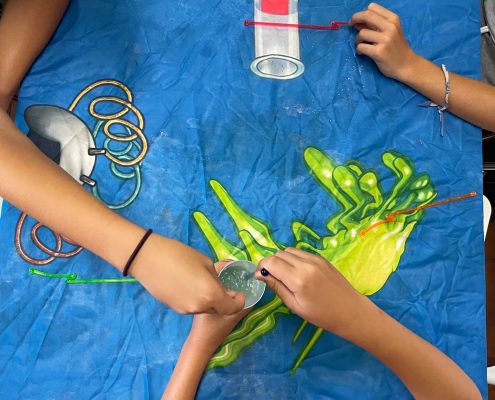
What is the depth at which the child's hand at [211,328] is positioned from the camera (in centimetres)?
70

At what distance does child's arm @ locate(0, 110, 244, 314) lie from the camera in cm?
57

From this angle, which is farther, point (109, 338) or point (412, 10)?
point (412, 10)

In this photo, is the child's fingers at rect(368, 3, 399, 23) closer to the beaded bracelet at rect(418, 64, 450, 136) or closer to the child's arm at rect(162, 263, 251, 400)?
the beaded bracelet at rect(418, 64, 450, 136)

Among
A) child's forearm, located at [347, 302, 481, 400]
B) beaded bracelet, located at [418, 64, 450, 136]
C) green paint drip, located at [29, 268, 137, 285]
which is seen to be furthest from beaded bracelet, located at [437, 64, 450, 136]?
green paint drip, located at [29, 268, 137, 285]

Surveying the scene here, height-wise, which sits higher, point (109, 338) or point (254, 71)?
point (254, 71)

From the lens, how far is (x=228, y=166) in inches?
31.8

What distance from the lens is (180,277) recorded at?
57 cm

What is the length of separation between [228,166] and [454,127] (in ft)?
1.40

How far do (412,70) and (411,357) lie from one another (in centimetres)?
50

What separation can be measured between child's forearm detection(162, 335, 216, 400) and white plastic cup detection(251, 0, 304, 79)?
479 mm

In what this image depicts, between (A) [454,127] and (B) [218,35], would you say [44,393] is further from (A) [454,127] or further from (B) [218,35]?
(A) [454,127]

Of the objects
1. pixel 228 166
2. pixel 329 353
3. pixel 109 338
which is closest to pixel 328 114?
pixel 228 166

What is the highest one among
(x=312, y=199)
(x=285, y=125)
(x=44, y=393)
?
(x=285, y=125)

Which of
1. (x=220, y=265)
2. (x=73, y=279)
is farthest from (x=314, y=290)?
(x=73, y=279)
